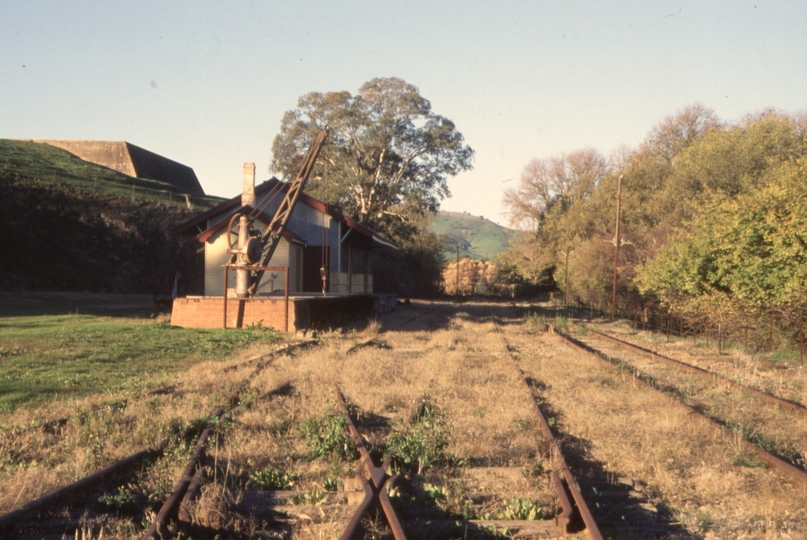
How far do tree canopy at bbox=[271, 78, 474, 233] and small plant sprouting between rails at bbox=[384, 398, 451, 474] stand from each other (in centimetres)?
4141

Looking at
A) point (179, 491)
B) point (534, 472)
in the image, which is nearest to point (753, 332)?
point (534, 472)

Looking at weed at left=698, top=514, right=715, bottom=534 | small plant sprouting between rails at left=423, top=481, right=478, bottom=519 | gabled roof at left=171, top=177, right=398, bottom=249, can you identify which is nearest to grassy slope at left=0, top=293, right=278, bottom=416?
small plant sprouting between rails at left=423, top=481, right=478, bottom=519

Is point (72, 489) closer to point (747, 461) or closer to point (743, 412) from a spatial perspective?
point (747, 461)

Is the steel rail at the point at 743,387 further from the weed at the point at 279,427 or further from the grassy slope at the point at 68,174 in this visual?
the grassy slope at the point at 68,174

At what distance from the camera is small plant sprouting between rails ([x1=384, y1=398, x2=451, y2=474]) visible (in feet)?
19.8

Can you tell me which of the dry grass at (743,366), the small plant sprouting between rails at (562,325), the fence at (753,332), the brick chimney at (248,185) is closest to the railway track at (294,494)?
the dry grass at (743,366)

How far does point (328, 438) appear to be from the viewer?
6414 millimetres

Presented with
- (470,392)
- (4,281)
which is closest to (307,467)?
(470,392)

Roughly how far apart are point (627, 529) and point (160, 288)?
44.4 meters

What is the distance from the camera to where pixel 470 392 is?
9.92m

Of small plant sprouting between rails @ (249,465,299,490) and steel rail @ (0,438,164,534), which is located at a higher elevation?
steel rail @ (0,438,164,534)

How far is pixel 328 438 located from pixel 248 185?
24.4 metres

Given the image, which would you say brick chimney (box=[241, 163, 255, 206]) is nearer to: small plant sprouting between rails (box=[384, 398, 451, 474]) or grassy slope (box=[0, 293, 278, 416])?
grassy slope (box=[0, 293, 278, 416])

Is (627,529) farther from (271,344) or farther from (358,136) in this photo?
(358,136)
